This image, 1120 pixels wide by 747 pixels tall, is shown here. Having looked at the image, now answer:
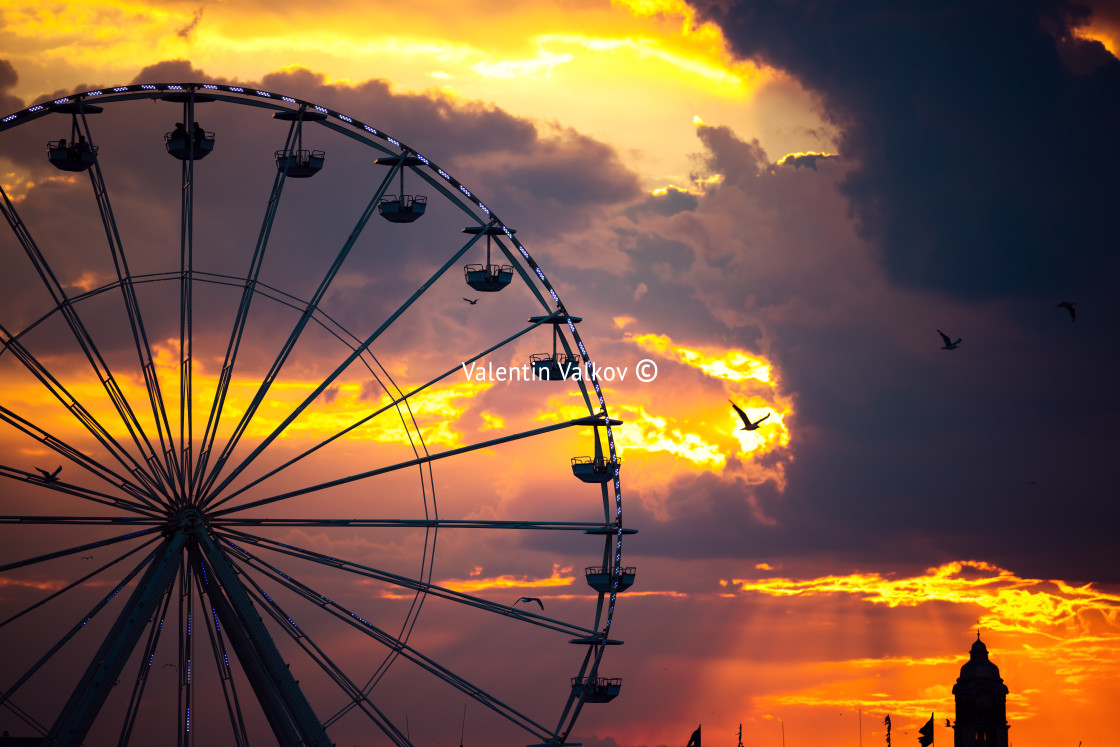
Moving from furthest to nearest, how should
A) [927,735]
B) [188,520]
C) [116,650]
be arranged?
[927,735] → [188,520] → [116,650]

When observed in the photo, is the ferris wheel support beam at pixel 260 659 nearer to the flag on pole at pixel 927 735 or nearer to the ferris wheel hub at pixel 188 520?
the ferris wheel hub at pixel 188 520

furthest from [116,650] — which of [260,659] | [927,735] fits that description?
[927,735]

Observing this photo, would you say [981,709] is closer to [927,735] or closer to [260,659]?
[927,735]

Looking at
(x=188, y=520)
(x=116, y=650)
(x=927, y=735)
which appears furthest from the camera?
(x=927, y=735)

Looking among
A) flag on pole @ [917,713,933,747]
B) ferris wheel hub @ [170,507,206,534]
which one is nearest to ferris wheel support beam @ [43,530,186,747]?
ferris wheel hub @ [170,507,206,534]

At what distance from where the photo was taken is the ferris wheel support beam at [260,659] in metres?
52.5

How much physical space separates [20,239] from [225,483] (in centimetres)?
1036

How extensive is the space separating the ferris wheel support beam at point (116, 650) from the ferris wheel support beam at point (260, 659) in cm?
131

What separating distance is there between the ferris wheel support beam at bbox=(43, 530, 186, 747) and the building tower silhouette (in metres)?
122

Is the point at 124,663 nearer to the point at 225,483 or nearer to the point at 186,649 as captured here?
the point at 186,649

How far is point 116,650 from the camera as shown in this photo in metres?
50.5

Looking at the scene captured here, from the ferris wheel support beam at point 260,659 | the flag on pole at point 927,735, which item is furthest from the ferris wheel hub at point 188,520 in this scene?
the flag on pole at point 927,735

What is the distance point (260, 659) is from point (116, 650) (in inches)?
185

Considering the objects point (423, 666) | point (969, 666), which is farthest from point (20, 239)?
point (969, 666)
